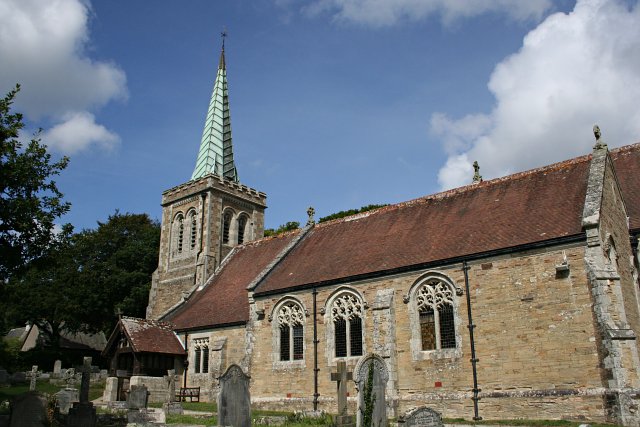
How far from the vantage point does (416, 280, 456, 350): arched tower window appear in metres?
20.2

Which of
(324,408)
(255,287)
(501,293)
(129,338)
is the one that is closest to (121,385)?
(129,338)

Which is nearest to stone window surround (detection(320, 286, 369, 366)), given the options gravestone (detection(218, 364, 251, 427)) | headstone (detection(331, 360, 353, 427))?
headstone (detection(331, 360, 353, 427))

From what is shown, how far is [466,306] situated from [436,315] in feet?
4.12

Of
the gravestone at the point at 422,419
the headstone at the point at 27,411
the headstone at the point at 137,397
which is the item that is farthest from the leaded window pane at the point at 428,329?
the headstone at the point at 27,411

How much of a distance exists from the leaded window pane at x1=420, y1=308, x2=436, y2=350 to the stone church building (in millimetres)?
53

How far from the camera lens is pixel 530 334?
59.5 ft

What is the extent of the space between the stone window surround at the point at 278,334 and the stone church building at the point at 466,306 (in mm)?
51

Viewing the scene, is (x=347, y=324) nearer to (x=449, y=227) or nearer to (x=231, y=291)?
(x=449, y=227)

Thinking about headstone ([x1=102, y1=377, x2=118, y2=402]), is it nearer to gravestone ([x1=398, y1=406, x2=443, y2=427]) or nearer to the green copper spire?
the green copper spire

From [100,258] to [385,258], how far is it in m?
30.4

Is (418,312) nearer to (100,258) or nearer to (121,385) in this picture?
(121,385)

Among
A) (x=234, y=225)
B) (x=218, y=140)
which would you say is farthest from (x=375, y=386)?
(x=218, y=140)

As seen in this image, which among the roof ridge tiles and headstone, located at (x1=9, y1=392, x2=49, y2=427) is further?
the roof ridge tiles

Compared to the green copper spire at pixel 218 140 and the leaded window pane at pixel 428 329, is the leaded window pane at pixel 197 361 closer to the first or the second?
the leaded window pane at pixel 428 329
